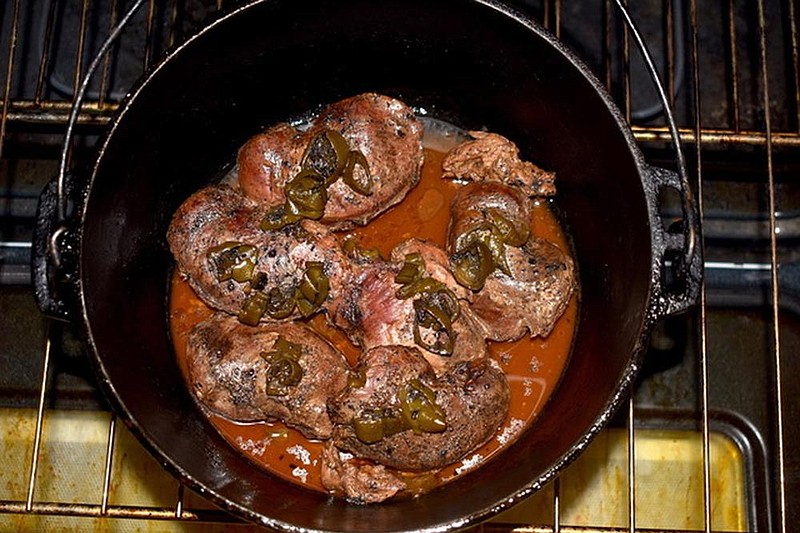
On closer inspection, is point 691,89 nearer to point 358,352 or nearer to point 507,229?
point 507,229

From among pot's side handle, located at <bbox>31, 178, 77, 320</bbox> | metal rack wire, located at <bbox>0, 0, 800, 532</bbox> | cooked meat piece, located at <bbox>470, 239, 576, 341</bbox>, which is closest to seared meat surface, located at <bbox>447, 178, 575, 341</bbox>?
cooked meat piece, located at <bbox>470, 239, 576, 341</bbox>

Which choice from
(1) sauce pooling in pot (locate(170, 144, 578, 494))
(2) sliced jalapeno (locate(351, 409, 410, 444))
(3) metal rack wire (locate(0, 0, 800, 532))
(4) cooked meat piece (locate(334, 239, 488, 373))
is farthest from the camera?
(3) metal rack wire (locate(0, 0, 800, 532))

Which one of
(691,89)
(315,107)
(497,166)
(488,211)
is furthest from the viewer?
(691,89)

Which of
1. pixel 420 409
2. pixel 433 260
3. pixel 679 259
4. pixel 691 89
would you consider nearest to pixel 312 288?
pixel 433 260

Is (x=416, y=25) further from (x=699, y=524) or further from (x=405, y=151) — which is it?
(x=699, y=524)

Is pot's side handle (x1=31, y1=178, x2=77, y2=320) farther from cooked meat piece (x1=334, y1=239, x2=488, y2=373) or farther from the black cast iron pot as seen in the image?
cooked meat piece (x1=334, y1=239, x2=488, y2=373)

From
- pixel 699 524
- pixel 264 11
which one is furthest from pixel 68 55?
pixel 699 524
